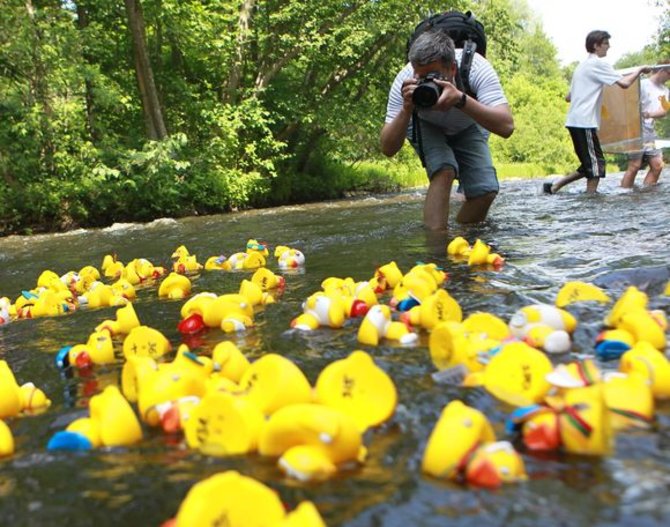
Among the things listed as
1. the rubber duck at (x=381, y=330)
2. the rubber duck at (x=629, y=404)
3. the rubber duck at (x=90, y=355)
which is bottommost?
the rubber duck at (x=629, y=404)

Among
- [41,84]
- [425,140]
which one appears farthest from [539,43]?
[425,140]

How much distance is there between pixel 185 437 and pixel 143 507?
28cm

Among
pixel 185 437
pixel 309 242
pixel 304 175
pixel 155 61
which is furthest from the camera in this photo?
pixel 304 175

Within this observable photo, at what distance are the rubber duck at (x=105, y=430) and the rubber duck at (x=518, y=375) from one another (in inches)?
35.3

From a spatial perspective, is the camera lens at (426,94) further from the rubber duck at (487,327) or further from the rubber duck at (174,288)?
the rubber duck at (487,327)

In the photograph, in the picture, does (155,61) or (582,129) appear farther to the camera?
(155,61)

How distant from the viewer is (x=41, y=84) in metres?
10.6

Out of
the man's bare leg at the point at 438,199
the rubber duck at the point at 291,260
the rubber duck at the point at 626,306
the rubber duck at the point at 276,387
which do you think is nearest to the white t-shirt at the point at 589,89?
the man's bare leg at the point at 438,199

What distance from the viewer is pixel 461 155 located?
5.13m

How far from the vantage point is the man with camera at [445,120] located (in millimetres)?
3811

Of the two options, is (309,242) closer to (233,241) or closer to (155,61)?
(233,241)

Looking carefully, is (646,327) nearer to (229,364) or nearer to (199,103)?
(229,364)

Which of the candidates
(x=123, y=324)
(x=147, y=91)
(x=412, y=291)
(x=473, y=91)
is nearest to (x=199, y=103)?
(x=147, y=91)

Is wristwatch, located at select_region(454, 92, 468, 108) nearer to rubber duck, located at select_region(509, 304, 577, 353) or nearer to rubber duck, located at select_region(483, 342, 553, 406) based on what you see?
rubber duck, located at select_region(509, 304, 577, 353)
